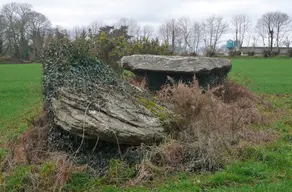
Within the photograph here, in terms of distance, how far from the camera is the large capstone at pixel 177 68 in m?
11.6

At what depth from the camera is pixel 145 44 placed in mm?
18188

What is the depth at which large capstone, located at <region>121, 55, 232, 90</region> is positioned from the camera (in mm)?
11625

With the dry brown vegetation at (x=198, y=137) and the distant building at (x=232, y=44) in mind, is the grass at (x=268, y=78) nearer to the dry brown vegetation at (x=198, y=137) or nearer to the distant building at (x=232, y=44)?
the dry brown vegetation at (x=198, y=137)

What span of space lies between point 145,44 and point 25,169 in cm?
1349

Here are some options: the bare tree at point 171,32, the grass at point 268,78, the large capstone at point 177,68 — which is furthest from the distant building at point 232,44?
the large capstone at point 177,68

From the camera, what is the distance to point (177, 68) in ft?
38.0

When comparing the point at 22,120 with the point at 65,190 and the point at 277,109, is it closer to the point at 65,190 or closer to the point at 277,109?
the point at 65,190

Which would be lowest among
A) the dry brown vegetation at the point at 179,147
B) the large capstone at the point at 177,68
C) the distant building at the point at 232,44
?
the dry brown vegetation at the point at 179,147

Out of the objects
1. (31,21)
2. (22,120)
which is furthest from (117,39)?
(31,21)

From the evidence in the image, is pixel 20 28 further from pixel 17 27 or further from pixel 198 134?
pixel 198 134

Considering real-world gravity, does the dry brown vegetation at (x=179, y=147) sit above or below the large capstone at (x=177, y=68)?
below

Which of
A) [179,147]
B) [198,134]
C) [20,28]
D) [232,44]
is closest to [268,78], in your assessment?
[198,134]

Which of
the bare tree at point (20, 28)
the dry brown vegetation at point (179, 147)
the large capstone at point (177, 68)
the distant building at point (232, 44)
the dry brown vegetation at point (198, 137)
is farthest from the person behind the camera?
the distant building at point (232, 44)

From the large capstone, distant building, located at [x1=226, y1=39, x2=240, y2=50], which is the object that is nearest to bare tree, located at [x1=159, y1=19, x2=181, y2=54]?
distant building, located at [x1=226, y1=39, x2=240, y2=50]
